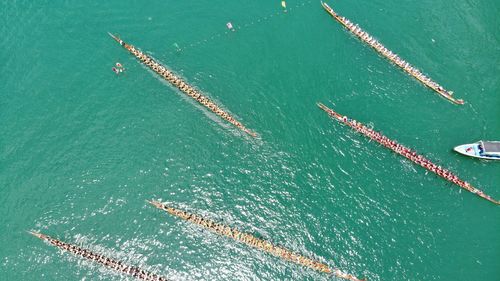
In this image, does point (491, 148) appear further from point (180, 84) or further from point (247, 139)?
point (180, 84)

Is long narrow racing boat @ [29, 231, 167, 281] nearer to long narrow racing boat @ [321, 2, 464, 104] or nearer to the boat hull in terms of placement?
the boat hull

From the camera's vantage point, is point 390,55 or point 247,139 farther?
point 390,55

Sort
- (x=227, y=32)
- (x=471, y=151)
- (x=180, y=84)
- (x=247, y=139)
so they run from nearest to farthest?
1. (x=471, y=151)
2. (x=247, y=139)
3. (x=180, y=84)
4. (x=227, y=32)


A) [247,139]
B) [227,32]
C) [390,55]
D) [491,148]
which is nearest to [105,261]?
[247,139]

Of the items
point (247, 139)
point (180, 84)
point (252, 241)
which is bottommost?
point (252, 241)

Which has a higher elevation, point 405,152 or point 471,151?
point 471,151

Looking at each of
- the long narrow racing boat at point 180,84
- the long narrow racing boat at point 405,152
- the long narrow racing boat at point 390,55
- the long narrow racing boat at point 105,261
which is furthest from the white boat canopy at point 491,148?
the long narrow racing boat at point 105,261

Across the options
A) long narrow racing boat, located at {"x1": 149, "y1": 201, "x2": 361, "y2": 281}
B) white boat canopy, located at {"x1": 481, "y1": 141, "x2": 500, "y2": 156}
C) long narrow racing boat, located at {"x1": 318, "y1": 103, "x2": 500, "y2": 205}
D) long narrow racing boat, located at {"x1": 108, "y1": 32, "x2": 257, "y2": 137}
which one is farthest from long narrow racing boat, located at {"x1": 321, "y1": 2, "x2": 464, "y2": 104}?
long narrow racing boat, located at {"x1": 149, "y1": 201, "x2": 361, "y2": 281}
